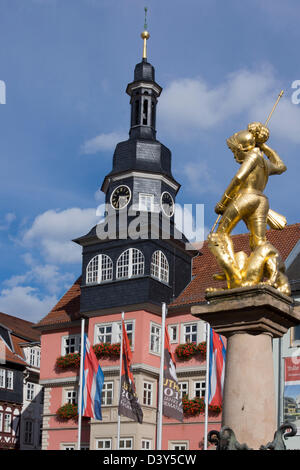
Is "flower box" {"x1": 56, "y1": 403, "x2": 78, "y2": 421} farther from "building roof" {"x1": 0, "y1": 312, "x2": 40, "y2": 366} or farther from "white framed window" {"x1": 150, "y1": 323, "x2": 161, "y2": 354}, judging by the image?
"building roof" {"x1": 0, "y1": 312, "x2": 40, "y2": 366}

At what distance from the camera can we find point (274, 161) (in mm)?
9492

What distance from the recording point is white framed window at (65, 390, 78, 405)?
3719 centimetres

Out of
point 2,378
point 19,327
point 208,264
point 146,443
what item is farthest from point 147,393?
point 19,327

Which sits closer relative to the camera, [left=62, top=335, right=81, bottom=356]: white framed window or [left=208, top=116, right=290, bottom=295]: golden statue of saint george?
[left=208, top=116, right=290, bottom=295]: golden statue of saint george

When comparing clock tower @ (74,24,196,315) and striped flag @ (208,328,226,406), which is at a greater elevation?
clock tower @ (74,24,196,315)

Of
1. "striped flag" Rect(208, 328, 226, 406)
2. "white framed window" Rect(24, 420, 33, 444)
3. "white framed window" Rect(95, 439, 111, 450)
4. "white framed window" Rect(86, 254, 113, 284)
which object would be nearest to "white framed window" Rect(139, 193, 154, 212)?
"white framed window" Rect(86, 254, 113, 284)

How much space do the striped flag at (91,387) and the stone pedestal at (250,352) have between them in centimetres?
2254

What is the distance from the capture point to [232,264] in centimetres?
901

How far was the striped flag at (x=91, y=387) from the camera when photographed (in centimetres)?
3033

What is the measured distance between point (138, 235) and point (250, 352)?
93.2 ft

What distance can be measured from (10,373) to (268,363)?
43.4 m

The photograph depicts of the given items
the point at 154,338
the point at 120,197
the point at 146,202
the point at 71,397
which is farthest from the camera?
the point at 120,197

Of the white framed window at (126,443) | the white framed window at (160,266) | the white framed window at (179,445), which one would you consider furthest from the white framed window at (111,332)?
the white framed window at (179,445)

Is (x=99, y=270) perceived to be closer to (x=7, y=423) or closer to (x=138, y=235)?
(x=138, y=235)
